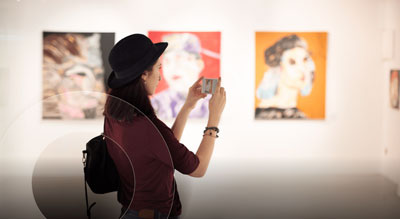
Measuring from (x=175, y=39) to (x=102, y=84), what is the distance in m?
0.69

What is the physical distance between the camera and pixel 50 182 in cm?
149

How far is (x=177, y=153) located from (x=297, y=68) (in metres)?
2.16

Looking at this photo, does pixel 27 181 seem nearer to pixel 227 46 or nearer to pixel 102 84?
pixel 102 84

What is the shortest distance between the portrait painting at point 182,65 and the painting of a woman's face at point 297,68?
1.84 feet

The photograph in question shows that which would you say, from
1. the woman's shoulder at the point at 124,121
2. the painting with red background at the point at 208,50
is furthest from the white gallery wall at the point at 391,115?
the woman's shoulder at the point at 124,121

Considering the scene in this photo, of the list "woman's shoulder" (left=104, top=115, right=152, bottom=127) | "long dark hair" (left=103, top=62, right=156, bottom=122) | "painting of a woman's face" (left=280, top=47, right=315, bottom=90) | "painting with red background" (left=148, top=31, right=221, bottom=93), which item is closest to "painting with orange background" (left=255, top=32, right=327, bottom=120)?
"painting of a woman's face" (left=280, top=47, right=315, bottom=90)

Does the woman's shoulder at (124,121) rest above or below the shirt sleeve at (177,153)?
above

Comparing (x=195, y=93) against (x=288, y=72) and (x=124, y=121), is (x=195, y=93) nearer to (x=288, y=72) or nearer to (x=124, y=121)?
(x=124, y=121)

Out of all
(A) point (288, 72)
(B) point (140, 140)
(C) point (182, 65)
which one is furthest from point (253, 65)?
(B) point (140, 140)

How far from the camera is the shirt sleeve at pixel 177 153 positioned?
5.49 feet

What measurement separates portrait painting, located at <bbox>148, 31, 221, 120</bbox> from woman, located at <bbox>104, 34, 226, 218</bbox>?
1.78 meters

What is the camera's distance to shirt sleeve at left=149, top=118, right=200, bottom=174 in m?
1.67

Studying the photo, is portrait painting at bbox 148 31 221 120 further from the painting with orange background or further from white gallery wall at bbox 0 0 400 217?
the painting with orange background

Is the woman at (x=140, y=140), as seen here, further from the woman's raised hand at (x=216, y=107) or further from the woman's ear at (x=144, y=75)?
the woman's raised hand at (x=216, y=107)
